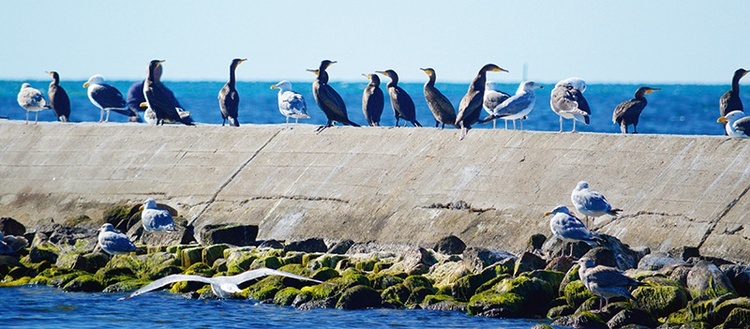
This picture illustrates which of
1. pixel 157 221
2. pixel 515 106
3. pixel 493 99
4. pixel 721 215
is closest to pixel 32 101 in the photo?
pixel 157 221

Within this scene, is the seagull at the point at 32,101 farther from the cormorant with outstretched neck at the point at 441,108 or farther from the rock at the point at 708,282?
the rock at the point at 708,282

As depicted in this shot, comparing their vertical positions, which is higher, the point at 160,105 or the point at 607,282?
the point at 160,105

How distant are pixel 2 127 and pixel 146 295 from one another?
10.1m

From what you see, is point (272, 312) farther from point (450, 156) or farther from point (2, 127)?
point (2, 127)

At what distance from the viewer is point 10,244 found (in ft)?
58.1

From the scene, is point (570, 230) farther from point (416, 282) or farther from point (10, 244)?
point (10, 244)

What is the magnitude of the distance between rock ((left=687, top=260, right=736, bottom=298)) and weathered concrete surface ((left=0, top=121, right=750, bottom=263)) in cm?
184

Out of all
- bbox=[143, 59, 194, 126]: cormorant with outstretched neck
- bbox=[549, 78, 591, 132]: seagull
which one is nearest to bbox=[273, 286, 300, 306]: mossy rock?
bbox=[549, 78, 591, 132]: seagull

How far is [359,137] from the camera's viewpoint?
20.2 metres

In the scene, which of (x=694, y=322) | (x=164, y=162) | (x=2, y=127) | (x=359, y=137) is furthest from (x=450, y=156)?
(x=2, y=127)

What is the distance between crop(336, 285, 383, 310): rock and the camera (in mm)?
14195

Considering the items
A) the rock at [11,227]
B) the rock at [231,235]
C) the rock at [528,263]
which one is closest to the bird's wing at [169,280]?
the rock at [231,235]

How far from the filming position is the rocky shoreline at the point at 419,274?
12.9m

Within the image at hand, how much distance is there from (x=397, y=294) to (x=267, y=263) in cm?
201
